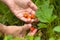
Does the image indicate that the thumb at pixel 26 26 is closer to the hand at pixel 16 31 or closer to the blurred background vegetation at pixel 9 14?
the hand at pixel 16 31

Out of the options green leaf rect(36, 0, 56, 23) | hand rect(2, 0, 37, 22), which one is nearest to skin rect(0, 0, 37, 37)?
hand rect(2, 0, 37, 22)

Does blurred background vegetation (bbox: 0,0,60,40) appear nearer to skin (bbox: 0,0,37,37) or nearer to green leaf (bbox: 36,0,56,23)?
skin (bbox: 0,0,37,37)

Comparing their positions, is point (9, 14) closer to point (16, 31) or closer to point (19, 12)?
point (19, 12)

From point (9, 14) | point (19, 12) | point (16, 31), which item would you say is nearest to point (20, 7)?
point (19, 12)

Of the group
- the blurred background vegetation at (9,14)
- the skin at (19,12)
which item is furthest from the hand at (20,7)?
the blurred background vegetation at (9,14)

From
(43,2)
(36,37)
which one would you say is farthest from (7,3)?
(36,37)

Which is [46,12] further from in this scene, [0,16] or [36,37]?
[0,16]

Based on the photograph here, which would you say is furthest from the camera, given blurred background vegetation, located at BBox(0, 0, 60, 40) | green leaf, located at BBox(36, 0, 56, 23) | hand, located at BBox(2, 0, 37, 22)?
blurred background vegetation, located at BBox(0, 0, 60, 40)

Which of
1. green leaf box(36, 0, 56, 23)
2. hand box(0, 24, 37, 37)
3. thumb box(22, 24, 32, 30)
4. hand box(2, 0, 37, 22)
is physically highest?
hand box(2, 0, 37, 22)
